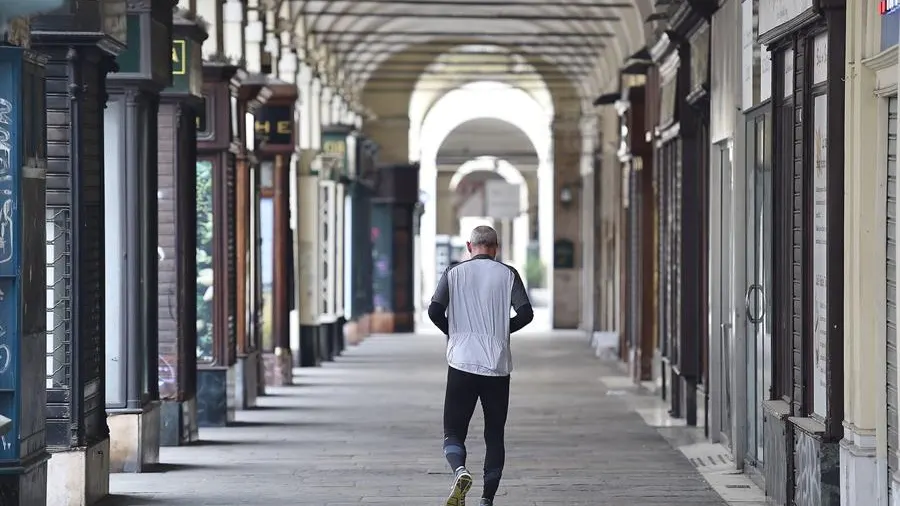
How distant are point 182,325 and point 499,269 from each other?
521 cm

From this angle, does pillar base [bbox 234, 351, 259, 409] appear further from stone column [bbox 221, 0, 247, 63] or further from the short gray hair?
the short gray hair

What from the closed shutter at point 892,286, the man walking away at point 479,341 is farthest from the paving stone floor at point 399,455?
the closed shutter at point 892,286

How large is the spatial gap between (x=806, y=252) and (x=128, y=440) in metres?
4.91

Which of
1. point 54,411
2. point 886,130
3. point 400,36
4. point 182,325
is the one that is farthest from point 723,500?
point 400,36

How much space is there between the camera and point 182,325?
14.2 m

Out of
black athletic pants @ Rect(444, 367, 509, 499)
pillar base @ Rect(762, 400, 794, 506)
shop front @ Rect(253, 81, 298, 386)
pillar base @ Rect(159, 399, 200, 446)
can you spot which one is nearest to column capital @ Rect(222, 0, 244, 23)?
shop front @ Rect(253, 81, 298, 386)

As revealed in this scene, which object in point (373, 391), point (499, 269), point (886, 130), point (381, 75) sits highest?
point (381, 75)

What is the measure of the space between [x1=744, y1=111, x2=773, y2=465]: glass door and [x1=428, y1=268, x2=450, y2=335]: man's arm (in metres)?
2.33

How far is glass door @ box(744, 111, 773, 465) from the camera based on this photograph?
11289 mm

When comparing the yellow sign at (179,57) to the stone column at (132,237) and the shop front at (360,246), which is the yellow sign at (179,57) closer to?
the stone column at (132,237)

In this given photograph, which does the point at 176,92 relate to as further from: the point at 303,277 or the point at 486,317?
the point at 303,277

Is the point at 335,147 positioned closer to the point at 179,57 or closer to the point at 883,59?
the point at 179,57

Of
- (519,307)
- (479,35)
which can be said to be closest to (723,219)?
(519,307)

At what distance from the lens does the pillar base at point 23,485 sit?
826 centimetres
